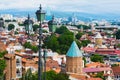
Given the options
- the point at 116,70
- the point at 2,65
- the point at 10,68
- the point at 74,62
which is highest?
the point at 2,65

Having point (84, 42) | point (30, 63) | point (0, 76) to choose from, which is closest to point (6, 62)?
point (0, 76)

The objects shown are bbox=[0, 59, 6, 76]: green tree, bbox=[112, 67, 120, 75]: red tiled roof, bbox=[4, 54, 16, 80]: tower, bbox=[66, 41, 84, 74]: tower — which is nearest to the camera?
bbox=[0, 59, 6, 76]: green tree

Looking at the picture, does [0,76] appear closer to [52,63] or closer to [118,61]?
[52,63]

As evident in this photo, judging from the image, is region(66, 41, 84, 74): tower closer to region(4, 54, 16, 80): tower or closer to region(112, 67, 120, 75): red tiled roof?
Answer: region(4, 54, 16, 80): tower

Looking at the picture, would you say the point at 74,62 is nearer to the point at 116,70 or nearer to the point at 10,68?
the point at 10,68

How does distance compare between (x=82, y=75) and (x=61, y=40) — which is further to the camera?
(x=61, y=40)

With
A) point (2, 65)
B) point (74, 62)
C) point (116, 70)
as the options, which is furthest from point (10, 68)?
point (116, 70)

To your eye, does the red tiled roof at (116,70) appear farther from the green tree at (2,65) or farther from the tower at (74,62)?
the green tree at (2,65)

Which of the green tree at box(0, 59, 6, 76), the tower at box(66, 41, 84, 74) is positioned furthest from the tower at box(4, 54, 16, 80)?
the tower at box(66, 41, 84, 74)

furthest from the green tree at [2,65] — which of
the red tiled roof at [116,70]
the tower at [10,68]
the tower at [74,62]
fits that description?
the red tiled roof at [116,70]

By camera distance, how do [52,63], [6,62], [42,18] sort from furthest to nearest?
[52,63] → [6,62] → [42,18]

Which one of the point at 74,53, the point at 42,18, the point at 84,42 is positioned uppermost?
the point at 42,18
